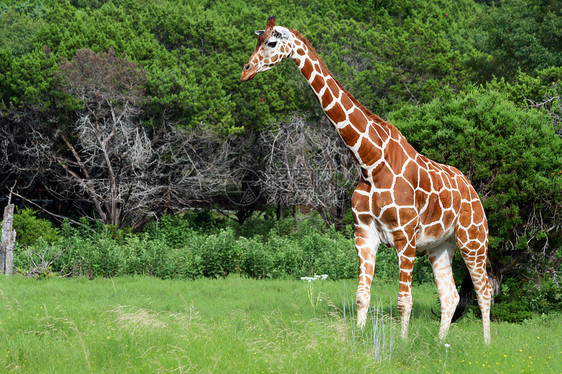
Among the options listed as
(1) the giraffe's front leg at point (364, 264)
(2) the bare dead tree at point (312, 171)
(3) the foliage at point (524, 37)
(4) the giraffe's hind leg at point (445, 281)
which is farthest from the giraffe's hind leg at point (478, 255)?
(3) the foliage at point (524, 37)

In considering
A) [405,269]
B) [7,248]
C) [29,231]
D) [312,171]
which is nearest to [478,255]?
[405,269]

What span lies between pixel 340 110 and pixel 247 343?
114 inches

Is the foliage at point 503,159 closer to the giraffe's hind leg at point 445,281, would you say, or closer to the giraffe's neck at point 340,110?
the giraffe's hind leg at point 445,281

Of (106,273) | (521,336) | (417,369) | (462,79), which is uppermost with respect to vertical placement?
(462,79)

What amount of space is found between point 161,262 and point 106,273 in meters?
1.27

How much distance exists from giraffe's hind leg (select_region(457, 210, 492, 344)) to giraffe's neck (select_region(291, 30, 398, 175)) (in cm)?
176

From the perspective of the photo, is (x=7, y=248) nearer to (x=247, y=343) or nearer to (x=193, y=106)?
(x=247, y=343)

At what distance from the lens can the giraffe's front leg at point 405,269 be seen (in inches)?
283

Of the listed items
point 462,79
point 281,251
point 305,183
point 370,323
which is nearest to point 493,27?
point 462,79

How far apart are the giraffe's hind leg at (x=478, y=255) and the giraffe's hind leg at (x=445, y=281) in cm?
25

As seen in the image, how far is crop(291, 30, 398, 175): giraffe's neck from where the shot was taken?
723 centimetres

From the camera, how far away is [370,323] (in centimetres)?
757

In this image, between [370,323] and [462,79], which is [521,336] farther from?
[462,79]

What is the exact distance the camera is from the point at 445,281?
26.8 feet
